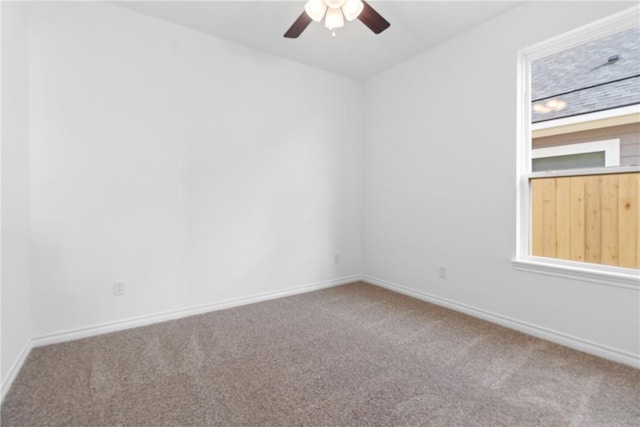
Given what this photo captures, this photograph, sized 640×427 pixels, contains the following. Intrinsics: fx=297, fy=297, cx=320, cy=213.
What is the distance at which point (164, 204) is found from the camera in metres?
2.62

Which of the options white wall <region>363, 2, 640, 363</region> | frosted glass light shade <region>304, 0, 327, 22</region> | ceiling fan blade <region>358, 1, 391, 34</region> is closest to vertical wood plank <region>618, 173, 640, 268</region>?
white wall <region>363, 2, 640, 363</region>

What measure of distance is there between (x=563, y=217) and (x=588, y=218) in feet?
0.48

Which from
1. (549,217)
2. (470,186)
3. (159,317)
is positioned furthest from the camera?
(470,186)

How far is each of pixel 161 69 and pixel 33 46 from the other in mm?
815

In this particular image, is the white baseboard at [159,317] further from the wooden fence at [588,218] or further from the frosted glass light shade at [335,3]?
the frosted glass light shade at [335,3]

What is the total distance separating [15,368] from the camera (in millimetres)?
1777

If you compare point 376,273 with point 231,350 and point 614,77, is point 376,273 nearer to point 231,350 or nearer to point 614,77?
point 231,350

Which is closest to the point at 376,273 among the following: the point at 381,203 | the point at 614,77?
the point at 381,203

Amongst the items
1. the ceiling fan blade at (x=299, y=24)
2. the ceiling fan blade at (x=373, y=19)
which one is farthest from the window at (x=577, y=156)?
the ceiling fan blade at (x=299, y=24)

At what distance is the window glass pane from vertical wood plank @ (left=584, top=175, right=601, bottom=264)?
0.10 meters

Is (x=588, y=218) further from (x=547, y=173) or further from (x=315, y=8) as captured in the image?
(x=315, y=8)

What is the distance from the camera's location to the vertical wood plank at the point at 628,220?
2.00 metres

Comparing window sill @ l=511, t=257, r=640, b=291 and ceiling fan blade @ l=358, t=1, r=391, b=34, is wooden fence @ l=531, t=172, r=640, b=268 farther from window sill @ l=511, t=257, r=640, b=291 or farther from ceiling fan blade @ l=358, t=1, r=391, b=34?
ceiling fan blade @ l=358, t=1, r=391, b=34

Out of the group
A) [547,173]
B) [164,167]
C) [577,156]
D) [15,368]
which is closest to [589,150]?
[577,156]
